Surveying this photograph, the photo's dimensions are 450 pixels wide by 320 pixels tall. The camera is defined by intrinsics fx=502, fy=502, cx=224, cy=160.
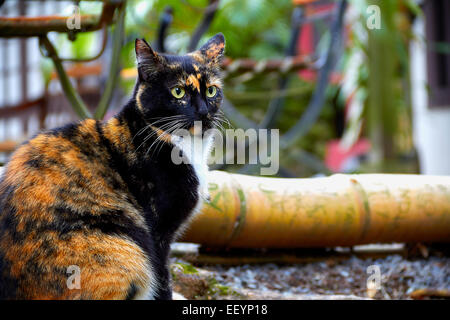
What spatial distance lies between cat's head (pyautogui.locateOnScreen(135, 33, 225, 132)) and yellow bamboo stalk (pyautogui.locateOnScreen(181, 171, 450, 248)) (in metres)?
0.47

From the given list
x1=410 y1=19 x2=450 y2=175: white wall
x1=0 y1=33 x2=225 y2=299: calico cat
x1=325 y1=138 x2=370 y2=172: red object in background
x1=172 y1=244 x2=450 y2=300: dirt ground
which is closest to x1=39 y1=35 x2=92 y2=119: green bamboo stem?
x1=0 y1=33 x2=225 y2=299: calico cat

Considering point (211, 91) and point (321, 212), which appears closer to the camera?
point (211, 91)

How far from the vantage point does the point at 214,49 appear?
1748mm

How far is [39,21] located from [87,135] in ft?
2.49

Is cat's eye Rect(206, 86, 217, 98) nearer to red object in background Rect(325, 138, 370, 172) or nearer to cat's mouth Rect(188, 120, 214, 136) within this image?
cat's mouth Rect(188, 120, 214, 136)

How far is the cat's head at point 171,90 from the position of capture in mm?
1542

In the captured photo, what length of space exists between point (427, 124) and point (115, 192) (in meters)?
4.87

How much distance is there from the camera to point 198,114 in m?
1.54

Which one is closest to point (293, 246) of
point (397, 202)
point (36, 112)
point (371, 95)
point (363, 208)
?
point (363, 208)

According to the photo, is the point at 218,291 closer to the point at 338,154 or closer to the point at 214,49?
the point at 214,49

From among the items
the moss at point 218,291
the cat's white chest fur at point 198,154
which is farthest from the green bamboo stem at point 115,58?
the moss at point 218,291

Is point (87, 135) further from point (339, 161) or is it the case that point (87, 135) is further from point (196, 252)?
point (339, 161)

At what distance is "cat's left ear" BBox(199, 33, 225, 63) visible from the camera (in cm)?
173

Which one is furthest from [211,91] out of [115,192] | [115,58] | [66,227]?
[115,58]
